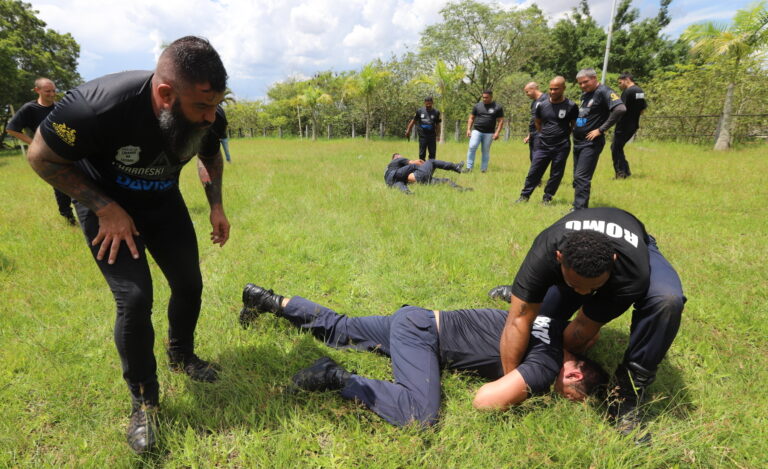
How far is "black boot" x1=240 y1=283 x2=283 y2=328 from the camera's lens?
2789 mm

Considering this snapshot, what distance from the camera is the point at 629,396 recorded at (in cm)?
206

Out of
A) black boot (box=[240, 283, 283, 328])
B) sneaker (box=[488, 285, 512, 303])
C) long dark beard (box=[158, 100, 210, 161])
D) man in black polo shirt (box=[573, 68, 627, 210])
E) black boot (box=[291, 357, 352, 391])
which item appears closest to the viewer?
long dark beard (box=[158, 100, 210, 161])

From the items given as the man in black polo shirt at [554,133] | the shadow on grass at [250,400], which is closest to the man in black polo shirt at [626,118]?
the man in black polo shirt at [554,133]

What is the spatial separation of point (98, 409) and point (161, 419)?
460 mm

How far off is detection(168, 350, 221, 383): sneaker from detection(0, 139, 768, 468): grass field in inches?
2.7

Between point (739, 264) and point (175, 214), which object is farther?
point (739, 264)

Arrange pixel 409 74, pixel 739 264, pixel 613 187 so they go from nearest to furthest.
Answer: pixel 739 264, pixel 613 187, pixel 409 74

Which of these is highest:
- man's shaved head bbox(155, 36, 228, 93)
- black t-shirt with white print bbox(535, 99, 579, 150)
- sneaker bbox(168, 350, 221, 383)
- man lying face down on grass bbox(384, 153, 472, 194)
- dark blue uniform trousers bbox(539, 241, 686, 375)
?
black t-shirt with white print bbox(535, 99, 579, 150)

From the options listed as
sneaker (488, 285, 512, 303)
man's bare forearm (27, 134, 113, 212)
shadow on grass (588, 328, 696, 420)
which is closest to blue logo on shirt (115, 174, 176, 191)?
man's bare forearm (27, 134, 113, 212)

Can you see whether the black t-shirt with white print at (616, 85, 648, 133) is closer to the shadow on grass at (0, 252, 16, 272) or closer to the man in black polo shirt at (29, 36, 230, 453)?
the man in black polo shirt at (29, 36, 230, 453)

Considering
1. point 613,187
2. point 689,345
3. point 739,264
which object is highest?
point 613,187

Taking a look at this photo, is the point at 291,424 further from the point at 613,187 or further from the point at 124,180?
the point at 613,187

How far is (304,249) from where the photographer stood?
4.25m

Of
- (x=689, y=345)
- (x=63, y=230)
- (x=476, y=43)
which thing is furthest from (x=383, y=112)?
(x=689, y=345)
